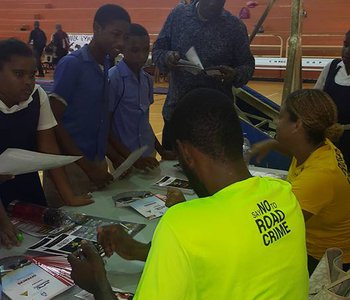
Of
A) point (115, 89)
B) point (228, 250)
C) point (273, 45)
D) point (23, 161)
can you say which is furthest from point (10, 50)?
point (273, 45)

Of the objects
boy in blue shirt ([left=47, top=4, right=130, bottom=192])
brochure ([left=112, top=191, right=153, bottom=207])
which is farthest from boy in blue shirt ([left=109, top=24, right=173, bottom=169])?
brochure ([left=112, top=191, right=153, bottom=207])

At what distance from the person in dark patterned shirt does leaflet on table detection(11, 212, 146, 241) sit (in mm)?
1026

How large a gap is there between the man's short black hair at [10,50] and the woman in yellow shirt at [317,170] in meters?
1.00

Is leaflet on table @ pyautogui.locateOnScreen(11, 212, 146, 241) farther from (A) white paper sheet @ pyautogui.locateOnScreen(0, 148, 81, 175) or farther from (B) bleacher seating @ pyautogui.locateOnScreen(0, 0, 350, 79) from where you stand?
(B) bleacher seating @ pyautogui.locateOnScreen(0, 0, 350, 79)

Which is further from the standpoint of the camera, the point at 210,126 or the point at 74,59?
the point at 74,59

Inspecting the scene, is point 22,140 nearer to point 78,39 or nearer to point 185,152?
point 185,152

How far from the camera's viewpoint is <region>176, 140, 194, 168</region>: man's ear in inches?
39.3

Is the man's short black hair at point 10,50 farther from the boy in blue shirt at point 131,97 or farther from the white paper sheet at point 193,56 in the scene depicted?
the white paper sheet at point 193,56

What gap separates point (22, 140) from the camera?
5.91 feet

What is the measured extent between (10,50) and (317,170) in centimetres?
118

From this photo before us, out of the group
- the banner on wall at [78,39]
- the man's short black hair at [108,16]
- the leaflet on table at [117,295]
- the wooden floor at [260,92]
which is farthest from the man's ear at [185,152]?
the banner on wall at [78,39]

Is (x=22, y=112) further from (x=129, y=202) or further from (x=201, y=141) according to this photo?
(x=201, y=141)

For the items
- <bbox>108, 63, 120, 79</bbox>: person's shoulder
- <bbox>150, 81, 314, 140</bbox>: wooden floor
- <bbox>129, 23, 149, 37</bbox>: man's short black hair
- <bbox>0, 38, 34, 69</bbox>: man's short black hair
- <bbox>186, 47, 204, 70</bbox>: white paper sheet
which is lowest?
<bbox>150, 81, 314, 140</bbox>: wooden floor

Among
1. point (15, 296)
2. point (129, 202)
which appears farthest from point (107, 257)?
point (129, 202)
